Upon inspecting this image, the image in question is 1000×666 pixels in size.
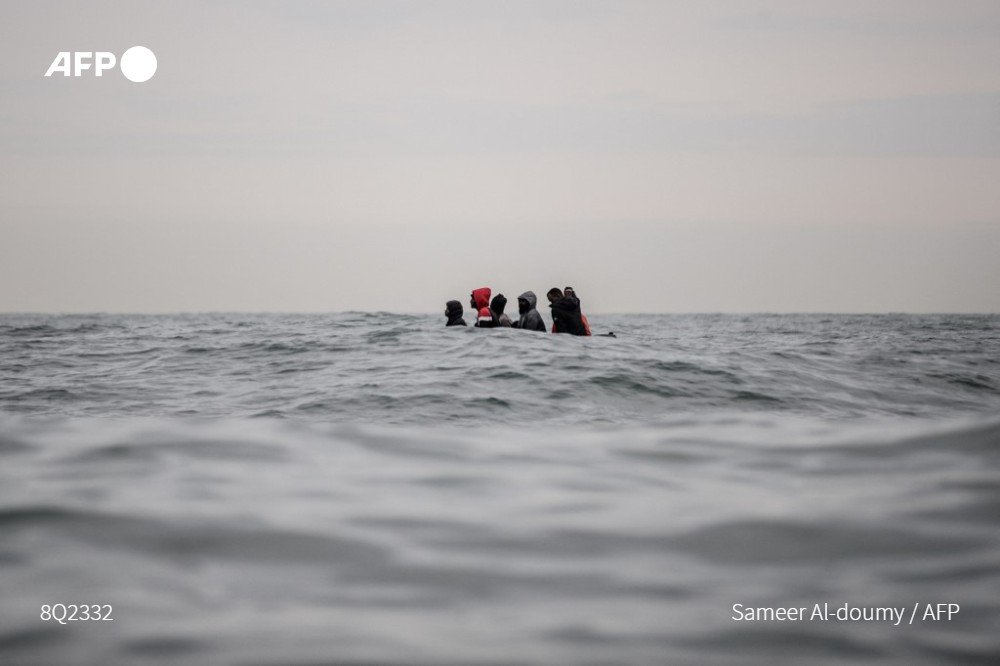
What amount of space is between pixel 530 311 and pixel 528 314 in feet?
0.41

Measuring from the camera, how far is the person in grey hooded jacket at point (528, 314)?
18.9 m

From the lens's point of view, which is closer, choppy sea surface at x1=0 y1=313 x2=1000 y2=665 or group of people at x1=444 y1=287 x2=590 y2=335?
choppy sea surface at x1=0 y1=313 x2=1000 y2=665

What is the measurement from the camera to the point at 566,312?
18188mm

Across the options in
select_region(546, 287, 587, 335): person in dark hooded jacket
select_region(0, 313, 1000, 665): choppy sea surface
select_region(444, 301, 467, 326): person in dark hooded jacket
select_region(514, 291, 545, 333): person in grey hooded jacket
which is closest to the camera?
select_region(0, 313, 1000, 665): choppy sea surface

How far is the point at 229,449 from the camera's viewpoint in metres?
5.41

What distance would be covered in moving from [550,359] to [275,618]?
11.1 metres

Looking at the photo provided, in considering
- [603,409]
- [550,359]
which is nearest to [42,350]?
[550,359]

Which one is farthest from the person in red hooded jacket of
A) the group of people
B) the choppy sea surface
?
the choppy sea surface

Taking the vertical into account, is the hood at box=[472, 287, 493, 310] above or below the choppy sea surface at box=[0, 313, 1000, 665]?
above

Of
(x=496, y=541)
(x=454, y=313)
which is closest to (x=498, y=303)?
(x=454, y=313)

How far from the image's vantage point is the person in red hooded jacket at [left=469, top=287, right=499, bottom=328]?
19422 mm

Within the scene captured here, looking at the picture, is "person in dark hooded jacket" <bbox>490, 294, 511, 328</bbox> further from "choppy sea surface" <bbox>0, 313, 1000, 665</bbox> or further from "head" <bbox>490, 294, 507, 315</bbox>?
"choppy sea surface" <bbox>0, 313, 1000, 665</bbox>

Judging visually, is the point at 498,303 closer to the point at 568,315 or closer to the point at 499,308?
the point at 499,308

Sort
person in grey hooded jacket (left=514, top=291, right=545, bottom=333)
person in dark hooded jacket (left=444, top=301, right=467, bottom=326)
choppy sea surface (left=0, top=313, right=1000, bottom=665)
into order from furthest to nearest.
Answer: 1. person in dark hooded jacket (left=444, top=301, right=467, bottom=326)
2. person in grey hooded jacket (left=514, top=291, right=545, bottom=333)
3. choppy sea surface (left=0, top=313, right=1000, bottom=665)
